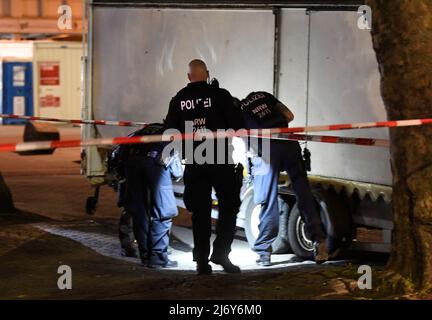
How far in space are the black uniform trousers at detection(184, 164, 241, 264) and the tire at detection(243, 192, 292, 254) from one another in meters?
1.14

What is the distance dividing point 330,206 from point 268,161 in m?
0.69

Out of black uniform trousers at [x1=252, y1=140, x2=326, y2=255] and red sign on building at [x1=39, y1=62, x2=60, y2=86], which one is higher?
red sign on building at [x1=39, y1=62, x2=60, y2=86]

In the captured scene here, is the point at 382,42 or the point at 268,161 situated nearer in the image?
the point at 382,42

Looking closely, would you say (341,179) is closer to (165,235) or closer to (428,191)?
(165,235)

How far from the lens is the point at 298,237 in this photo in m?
7.73

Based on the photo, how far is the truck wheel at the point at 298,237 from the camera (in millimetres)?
7676

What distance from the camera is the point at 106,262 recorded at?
24.2 ft

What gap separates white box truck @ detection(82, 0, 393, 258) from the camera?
24.0 ft

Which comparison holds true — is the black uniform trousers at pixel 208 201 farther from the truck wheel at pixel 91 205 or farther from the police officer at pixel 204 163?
the truck wheel at pixel 91 205

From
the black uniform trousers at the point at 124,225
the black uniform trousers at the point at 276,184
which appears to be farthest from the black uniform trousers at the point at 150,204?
the black uniform trousers at the point at 276,184

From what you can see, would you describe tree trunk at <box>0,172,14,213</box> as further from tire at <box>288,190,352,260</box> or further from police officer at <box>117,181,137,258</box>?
tire at <box>288,190,352,260</box>

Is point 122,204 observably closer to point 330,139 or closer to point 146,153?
point 146,153

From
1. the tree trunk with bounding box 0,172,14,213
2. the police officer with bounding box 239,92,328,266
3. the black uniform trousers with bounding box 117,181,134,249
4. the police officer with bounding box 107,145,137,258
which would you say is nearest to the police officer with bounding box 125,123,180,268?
the police officer with bounding box 107,145,137,258

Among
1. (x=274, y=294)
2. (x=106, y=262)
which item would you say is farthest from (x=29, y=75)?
(x=274, y=294)
